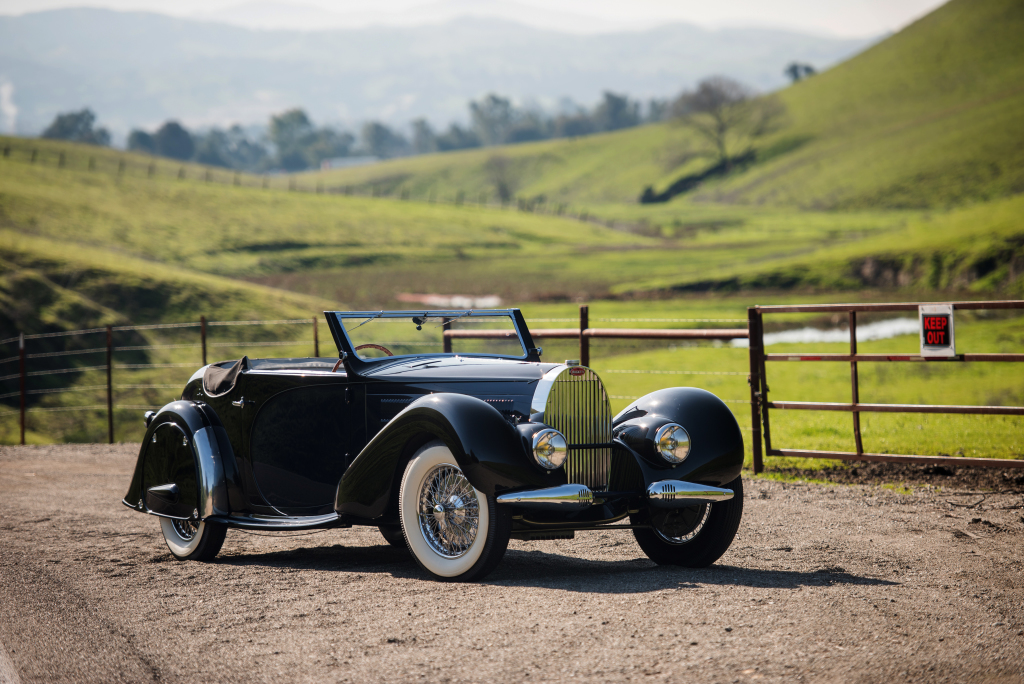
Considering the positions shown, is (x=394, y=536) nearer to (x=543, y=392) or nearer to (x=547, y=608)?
(x=543, y=392)

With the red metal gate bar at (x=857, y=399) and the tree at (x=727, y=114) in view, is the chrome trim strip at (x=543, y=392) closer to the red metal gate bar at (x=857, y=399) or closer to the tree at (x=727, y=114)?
the red metal gate bar at (x=857, y=399)

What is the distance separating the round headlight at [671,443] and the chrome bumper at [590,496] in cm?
18

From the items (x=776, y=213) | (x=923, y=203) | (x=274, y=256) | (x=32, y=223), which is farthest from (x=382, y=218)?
(x=923, y=203)

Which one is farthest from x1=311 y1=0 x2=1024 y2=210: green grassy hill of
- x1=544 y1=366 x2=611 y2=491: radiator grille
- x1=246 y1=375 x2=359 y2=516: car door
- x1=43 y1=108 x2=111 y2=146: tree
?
x1=43 y1=108 x2=111 y2=146: tree

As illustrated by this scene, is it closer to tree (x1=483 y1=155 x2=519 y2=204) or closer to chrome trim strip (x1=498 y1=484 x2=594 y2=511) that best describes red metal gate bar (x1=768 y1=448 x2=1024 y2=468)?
chrome trim strip (x1=498 y1=484 x2=594 y2=511)

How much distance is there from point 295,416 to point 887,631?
3948 millimetres

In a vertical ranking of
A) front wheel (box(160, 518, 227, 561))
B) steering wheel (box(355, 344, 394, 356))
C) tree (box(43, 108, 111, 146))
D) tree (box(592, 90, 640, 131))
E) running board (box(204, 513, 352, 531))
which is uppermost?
tree (box(592, 90, 640, 131))

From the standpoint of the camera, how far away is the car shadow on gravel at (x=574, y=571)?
5114 mm

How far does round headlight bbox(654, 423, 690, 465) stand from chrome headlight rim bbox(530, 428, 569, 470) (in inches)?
30.0

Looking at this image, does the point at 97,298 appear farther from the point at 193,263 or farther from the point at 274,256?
the point at 274,256

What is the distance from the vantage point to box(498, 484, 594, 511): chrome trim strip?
5.01m

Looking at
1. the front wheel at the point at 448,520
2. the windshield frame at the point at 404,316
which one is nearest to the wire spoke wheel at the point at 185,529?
the windshield frame at the point at 404,316

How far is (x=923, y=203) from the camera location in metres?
62.8

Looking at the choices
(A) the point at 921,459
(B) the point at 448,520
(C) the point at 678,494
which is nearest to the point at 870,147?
(A) the point at 921,459
